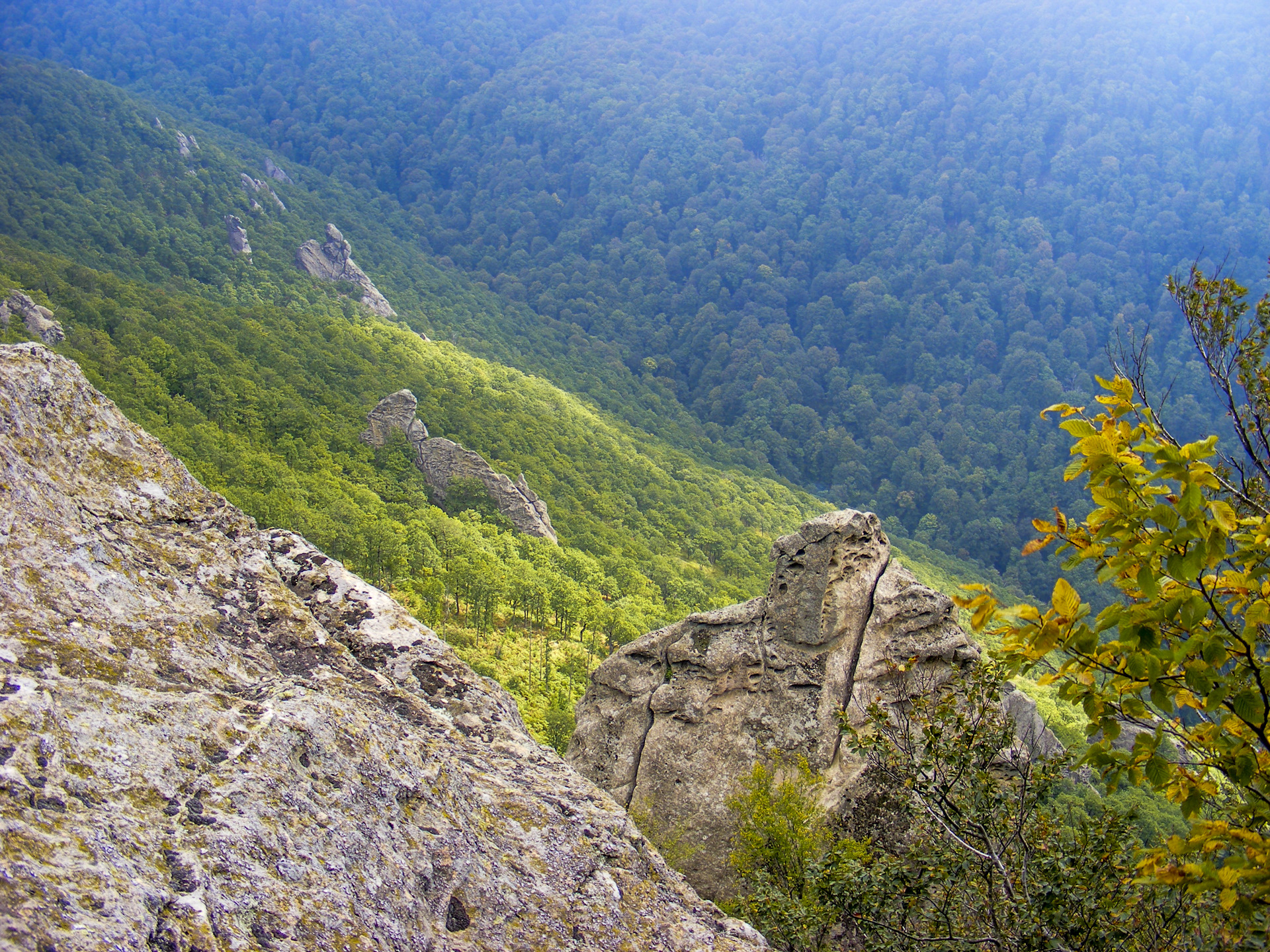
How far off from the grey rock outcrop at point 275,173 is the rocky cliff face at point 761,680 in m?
179

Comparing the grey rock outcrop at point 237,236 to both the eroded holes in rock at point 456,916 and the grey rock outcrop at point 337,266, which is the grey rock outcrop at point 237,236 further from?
the eroded holes in rock at point 456,916

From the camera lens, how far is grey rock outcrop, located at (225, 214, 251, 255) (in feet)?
390

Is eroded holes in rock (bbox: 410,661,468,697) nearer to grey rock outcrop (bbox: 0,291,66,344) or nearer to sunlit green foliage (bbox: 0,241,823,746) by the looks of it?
sunlit green foliage (bbox: 0,241,823,746)

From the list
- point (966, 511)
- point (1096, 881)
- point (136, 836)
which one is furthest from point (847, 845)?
point (966, 511)

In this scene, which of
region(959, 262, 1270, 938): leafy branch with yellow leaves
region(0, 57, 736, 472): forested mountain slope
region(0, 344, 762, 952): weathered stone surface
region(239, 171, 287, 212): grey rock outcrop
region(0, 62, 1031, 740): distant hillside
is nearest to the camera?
region(959, 262, 1270, 938): leafy branch with yellow leaves

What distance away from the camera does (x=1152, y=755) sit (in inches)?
152

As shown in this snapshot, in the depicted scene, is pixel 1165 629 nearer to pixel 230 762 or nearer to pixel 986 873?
pixel 986 873

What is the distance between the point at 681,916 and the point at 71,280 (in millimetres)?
96092

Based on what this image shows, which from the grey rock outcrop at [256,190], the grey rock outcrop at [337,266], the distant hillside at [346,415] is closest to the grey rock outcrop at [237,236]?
the distant hillside at [346,415]

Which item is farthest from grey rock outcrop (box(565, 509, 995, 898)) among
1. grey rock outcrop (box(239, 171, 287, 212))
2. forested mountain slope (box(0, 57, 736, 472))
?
grey rock outcrop (box(239, 171, 287, 212))

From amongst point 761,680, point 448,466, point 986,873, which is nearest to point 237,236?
point 448,466

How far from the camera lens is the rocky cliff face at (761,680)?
1977cm

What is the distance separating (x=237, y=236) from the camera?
395 ft

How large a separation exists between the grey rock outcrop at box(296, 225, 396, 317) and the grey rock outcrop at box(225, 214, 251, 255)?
24.7 feet
